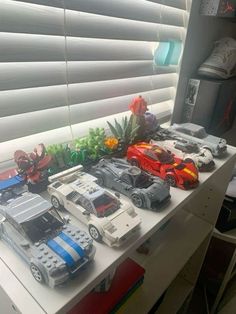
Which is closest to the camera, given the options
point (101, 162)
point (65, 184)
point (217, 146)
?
point (65, 184)

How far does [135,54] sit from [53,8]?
32 cm

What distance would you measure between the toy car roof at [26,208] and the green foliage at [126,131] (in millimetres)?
352

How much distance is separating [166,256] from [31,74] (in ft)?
2.19

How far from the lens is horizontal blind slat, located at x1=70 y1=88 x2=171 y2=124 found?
729mm

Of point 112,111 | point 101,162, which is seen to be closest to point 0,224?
point 101,162

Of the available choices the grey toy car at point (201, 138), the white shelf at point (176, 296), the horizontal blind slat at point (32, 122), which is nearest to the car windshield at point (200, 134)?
the grey toy car at point (201, 138)

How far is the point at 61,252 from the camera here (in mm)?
376

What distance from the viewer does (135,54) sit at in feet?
2.74

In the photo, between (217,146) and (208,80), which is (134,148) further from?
(208,80)

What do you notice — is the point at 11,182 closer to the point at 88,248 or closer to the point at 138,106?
the point at 88,248

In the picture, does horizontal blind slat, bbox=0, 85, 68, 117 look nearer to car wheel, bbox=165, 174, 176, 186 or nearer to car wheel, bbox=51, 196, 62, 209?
car wheel, bbox=51, 196, 62, 209

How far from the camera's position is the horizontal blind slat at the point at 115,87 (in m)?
0.71

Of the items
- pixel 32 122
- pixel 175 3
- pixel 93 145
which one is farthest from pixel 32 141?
pixel 175 3

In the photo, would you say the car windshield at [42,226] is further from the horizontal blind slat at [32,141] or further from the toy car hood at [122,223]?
the horizontal blind slat at [32,141]
